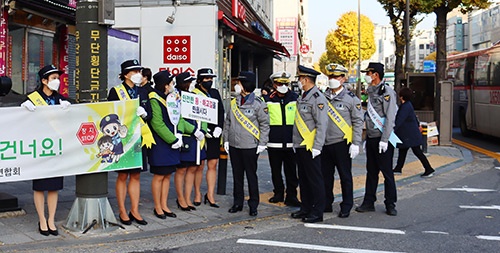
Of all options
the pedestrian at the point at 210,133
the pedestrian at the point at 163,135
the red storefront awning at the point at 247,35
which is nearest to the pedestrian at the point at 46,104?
the pedestrian at the point at 163,135

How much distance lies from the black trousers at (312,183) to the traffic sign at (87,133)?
2.57 m

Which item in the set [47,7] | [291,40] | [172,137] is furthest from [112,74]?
[291,40]

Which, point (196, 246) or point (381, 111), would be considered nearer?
point (196, 246)

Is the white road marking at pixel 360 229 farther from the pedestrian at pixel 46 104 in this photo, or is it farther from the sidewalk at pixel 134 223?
the pedestrian at pixel 46 104

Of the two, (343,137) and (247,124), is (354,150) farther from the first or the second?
(247,124)

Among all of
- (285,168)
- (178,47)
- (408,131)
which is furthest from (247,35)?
(285,168)

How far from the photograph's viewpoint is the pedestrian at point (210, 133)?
26.5 ft

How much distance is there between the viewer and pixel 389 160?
316 inches

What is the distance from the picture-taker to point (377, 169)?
8250 mm

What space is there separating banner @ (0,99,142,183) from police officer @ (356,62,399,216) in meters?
3.20

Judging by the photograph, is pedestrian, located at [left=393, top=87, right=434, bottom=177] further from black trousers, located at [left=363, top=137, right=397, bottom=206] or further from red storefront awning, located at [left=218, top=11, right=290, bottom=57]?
red storefront awning, located at [left=218, top=11, right=290, bottom=57]

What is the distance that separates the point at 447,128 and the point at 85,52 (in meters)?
12.9

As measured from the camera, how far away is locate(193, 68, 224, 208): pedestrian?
8070mm

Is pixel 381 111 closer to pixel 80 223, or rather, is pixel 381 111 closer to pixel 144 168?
pixel 144 168
